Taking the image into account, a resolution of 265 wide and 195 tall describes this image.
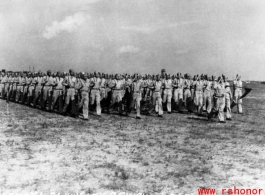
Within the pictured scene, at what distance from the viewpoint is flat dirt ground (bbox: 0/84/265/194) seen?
5.85 metres

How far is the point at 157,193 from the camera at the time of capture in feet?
17.9

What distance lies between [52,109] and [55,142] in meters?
7.46

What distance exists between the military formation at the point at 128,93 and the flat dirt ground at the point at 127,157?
189 centimetres

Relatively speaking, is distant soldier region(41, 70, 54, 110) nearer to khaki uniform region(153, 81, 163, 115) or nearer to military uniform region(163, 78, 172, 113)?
khaki uniform region(153, 81, 163, 115)

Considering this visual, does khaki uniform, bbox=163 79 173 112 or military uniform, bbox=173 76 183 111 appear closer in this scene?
khaki uniform, bbox=163 79 173 112

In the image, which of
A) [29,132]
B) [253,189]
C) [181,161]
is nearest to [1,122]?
[29,132]

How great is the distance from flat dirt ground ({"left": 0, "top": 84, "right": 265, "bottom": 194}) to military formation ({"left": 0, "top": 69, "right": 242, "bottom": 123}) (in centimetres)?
189

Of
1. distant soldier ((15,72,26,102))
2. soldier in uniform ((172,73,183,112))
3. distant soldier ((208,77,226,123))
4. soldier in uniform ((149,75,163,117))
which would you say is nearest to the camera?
distant soldier ((208,77,226,123))

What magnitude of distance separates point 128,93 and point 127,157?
10.2m

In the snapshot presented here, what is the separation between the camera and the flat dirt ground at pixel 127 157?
585 centimetres

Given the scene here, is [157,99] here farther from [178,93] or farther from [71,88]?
[71,88]

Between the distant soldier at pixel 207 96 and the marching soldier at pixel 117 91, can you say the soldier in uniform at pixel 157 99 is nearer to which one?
the marching soldier at pixel 117 91

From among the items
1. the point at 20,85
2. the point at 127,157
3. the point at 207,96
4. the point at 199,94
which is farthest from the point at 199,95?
the point at 20,85

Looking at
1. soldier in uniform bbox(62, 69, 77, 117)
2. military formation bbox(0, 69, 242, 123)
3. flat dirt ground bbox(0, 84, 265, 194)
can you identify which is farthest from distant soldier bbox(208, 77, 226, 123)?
soldier in uniform bbox(62, 69, 77, 117)
